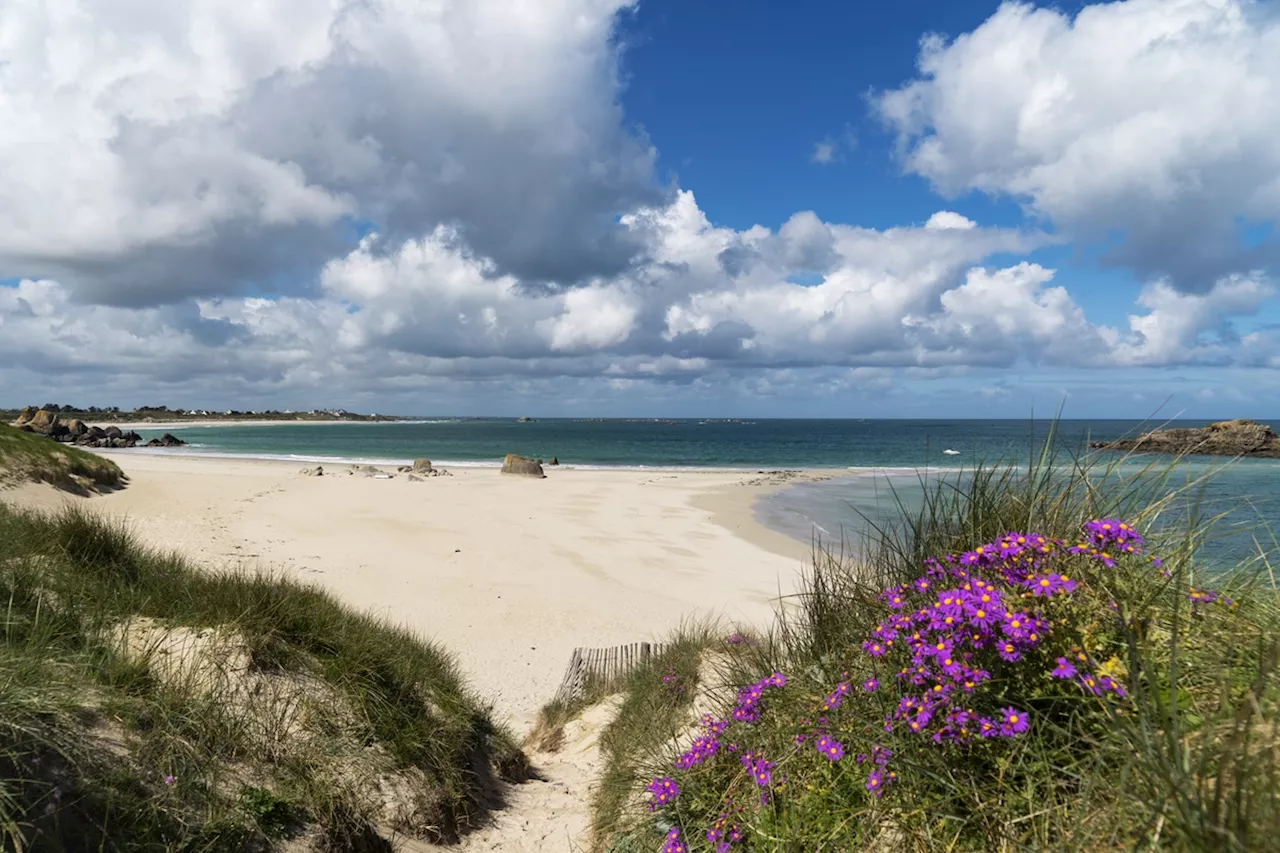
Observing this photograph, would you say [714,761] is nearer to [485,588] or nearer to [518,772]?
[518,772]

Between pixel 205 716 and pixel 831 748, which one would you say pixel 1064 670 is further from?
pixel 205 716

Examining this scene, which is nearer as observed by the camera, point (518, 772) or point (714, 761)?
point (714, 761)

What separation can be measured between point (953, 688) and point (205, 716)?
151 inches

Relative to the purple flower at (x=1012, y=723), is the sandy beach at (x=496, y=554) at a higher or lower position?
lower

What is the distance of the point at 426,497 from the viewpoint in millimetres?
28594

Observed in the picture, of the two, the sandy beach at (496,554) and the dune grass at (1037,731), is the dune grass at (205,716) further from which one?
the sandy beach at (496,554)

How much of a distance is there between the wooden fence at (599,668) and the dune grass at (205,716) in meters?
1.83

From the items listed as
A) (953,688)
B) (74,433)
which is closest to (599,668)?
(953,688)

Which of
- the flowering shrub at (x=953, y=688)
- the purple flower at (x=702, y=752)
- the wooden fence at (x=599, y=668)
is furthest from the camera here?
the wooden fence at (x=599, y=668)

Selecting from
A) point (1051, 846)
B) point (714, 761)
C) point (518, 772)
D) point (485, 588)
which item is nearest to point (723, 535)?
point (485, 588)

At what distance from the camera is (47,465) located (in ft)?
59.8

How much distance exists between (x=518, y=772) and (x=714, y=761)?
9.96 ft

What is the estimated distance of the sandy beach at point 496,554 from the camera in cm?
1155

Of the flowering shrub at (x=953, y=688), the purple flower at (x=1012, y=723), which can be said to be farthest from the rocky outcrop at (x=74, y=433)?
the purple flower at (x=1012, y=723)
